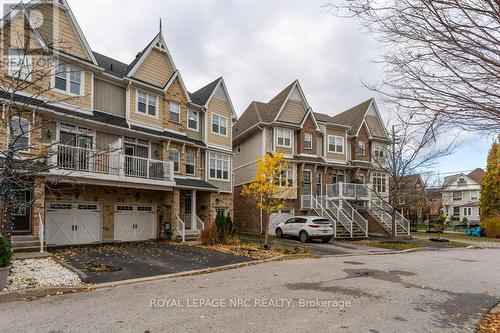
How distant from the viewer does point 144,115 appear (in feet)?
66.9

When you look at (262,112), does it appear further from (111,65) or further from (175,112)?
(111,65)

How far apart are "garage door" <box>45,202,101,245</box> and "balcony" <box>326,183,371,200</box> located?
18.4m

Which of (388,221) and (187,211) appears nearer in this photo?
(187,211)

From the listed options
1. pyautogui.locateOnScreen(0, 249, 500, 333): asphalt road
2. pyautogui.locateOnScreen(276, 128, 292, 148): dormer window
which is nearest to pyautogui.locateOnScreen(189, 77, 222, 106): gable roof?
pyautogui.locateOnScreen(276, 128, 292, 148): dormer window

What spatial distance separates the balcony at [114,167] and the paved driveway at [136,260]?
347 centimetres

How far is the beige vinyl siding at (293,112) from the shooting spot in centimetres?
2895

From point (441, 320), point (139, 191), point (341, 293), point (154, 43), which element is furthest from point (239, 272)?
point (154, 43)

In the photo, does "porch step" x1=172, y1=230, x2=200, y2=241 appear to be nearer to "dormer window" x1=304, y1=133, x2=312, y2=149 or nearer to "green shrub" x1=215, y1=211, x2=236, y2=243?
"green shrub" x1=215, y1=211, x2=236, y2=243

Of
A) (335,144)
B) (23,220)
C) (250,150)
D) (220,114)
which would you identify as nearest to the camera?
(23,220)

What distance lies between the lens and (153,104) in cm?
2105

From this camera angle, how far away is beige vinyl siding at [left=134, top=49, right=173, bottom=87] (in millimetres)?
20880

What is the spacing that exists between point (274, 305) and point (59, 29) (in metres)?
17.5

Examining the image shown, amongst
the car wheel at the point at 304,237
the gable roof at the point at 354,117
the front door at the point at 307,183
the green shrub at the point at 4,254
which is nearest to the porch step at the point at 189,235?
the car wheel at the point at 304,237

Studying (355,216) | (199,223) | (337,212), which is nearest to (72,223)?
(199,223)
